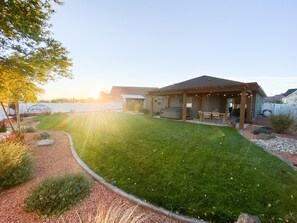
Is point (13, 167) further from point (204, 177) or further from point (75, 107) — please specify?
point (75, 107)

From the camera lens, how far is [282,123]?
8531 mm

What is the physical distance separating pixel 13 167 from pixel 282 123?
40.3ft

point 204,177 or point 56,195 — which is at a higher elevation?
point 56,195

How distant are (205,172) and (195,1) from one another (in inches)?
341

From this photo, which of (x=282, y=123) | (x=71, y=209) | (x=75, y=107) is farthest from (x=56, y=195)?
(x=75, y=107)

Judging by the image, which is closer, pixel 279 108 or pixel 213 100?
pixel 213 100

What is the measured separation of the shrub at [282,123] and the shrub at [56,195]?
34.4 feet

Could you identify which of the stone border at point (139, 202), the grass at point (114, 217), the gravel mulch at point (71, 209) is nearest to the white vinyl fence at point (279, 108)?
the stone border at point (139, 202)

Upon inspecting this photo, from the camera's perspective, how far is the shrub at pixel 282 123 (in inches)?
334

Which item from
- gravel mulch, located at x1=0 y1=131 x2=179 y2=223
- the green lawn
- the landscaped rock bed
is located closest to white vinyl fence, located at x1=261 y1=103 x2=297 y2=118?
the landscaped rock bed

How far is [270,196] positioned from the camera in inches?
113

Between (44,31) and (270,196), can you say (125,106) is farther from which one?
(270,196)

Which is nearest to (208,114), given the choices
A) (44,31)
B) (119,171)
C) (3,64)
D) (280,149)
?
(280,149)

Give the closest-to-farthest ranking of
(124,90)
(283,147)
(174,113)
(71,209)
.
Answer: (71,209)
(283,147)
(174,113)
(124,90)
